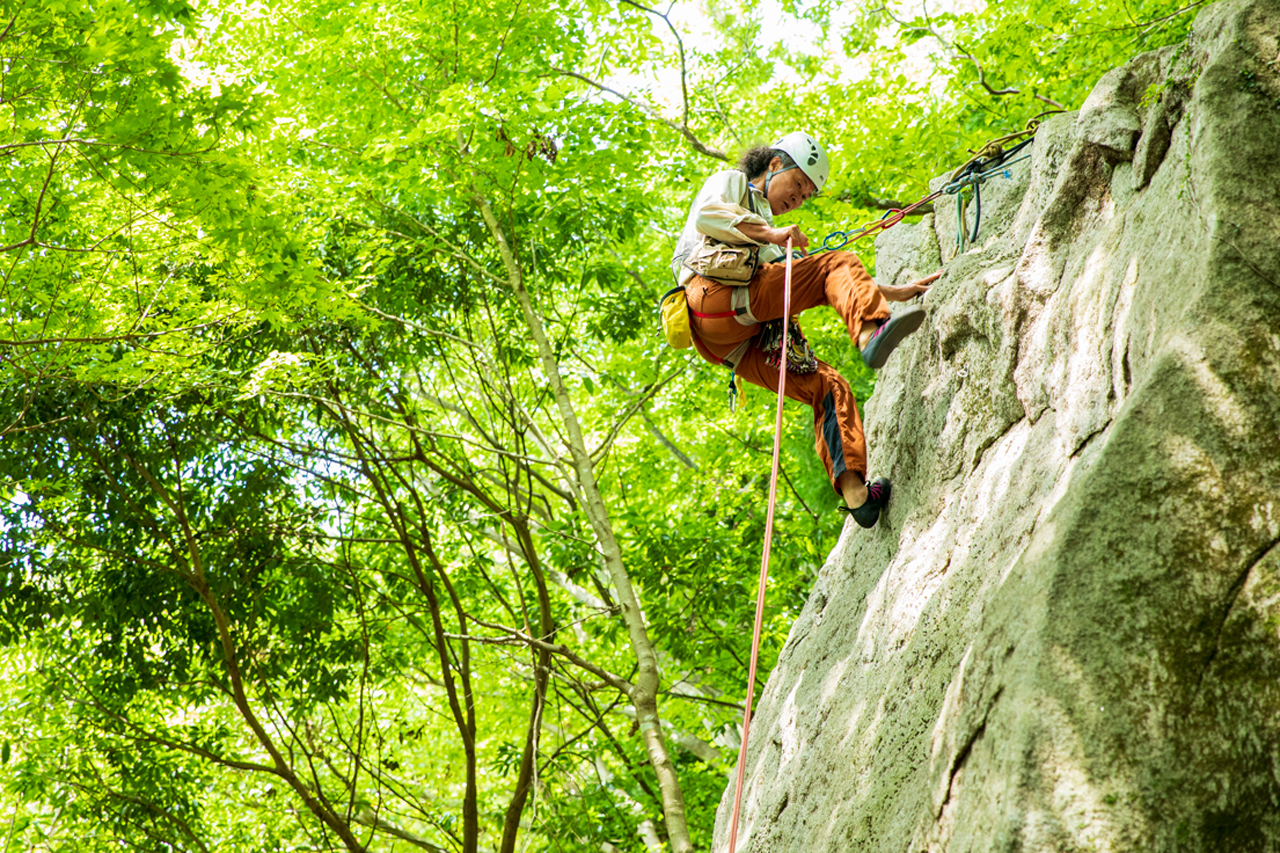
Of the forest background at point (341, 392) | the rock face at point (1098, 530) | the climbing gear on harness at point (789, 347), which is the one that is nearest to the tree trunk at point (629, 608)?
the forest background at point (341, 392)

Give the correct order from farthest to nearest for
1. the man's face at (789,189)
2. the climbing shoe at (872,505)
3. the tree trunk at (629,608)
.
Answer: the tree trunk at (629,608) < the man's face at (789,189) < the climbing shoe at (872,505)

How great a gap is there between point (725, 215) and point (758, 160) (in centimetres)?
61

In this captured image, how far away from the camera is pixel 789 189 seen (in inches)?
175

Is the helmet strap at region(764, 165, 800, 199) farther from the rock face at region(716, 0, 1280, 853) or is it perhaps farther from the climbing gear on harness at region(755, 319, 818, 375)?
the rock face at region(716, 0, 1280, 853)

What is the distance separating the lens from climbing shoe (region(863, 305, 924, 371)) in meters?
3.64

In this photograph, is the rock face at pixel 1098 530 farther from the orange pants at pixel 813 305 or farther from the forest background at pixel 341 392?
the forest background at pixel 341 392

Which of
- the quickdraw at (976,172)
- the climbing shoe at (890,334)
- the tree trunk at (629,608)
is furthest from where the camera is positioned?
the tree trunk at (629,608)

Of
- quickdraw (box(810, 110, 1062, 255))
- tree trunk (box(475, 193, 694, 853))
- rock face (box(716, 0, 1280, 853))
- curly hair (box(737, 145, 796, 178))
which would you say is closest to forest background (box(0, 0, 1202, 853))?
tree trunk (box(475, 193, 694, 853))

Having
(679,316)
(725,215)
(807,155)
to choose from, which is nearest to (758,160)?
(807,155)

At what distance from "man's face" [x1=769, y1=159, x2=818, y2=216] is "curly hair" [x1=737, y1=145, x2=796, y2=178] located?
3 cm

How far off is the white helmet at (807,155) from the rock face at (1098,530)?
2.72ft

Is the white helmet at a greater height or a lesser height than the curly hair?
lesser

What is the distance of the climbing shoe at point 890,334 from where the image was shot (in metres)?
3.64

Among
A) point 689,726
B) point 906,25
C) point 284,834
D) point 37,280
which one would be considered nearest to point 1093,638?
point 37,280
